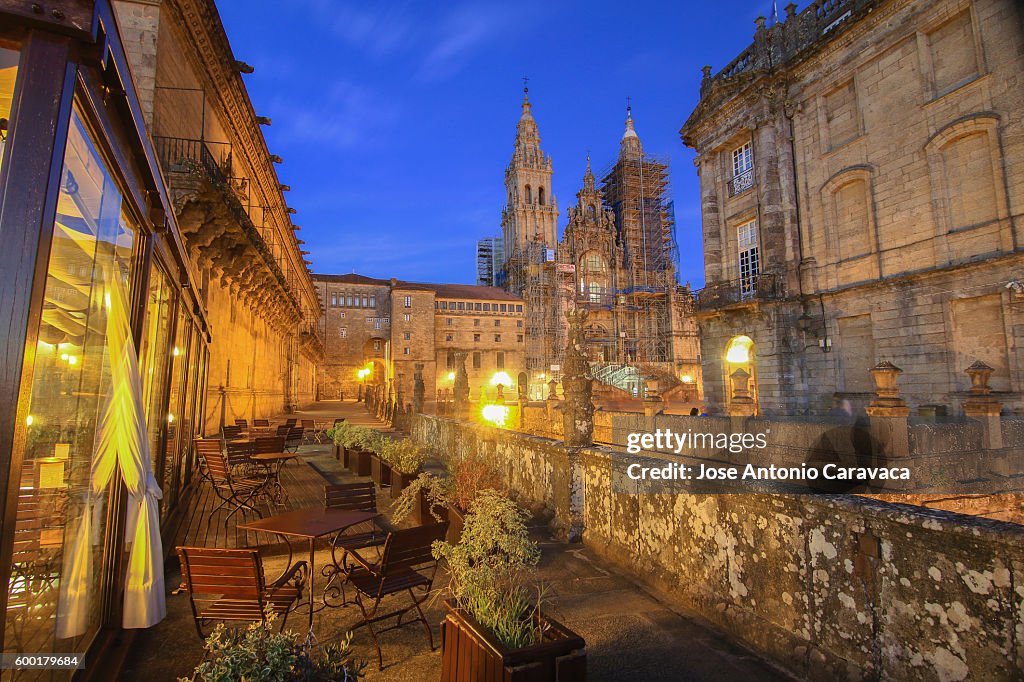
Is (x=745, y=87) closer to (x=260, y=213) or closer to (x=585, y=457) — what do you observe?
(x=585, y=457)

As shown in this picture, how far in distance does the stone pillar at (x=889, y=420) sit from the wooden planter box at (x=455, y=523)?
683 centimetres

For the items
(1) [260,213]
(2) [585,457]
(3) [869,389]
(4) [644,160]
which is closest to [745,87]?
(3) [869,389]

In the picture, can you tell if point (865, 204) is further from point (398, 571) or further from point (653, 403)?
point (398, 571)

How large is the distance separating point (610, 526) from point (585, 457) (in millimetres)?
862

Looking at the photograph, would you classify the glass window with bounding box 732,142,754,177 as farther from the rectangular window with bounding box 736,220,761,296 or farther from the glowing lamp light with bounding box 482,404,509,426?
the glowing lamp light with bounding box 482,404,509,426

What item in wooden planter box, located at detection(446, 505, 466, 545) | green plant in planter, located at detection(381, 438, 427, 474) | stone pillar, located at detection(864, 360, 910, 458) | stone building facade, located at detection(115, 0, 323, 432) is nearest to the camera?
wooden planter box, located at detection(446, 505, 466, 545)

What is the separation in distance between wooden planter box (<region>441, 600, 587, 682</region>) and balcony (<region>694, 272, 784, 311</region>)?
18.0 meters

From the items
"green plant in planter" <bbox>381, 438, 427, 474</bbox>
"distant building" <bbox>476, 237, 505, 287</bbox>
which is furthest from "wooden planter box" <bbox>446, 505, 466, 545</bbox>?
"distant building" <bbox>476, 237, 505, 287</bbox>

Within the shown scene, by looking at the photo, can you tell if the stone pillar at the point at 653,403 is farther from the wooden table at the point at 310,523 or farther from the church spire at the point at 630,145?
the church spire at the point at 630,145

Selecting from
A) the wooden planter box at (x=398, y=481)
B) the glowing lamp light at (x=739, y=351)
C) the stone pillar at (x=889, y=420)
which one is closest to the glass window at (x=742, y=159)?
the glowing lamp light at (x=739, y=351)

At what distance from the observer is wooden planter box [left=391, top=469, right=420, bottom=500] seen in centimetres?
809

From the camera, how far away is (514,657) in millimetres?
2424

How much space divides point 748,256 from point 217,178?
18.8 metres

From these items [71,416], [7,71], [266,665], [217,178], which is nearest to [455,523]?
[266,665]
